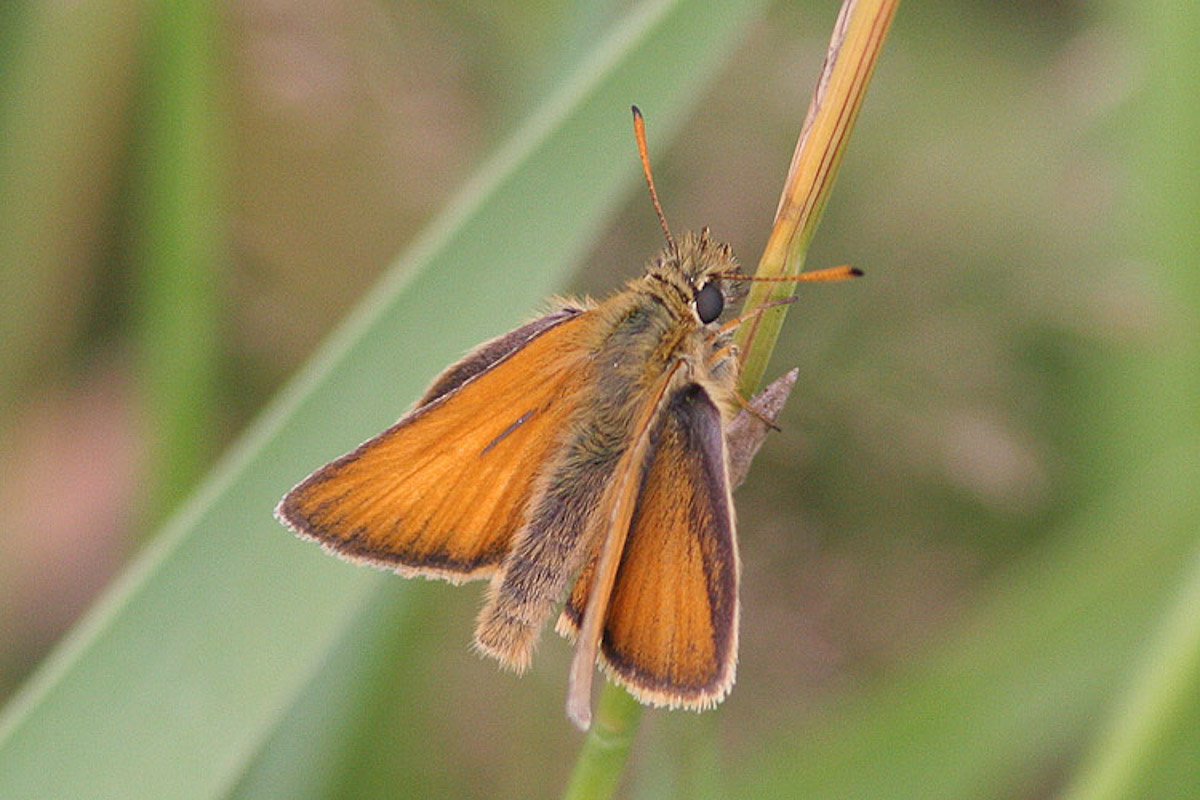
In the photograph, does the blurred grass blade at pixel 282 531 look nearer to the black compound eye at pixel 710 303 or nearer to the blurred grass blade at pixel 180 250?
the black compound eye at pixel 710 303

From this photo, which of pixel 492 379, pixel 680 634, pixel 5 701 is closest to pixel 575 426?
pixel 492 379

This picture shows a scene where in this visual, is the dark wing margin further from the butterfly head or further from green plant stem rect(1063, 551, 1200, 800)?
green plant stem rect(1063, 551, 1200, 800)

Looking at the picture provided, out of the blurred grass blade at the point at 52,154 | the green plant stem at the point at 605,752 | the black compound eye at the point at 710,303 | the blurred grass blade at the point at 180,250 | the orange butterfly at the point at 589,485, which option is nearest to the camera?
the green plant stem at the point at 605,752

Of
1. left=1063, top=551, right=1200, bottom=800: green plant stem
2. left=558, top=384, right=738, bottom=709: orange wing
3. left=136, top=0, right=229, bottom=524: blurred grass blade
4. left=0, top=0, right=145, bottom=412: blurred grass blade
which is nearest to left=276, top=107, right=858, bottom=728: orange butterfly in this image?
left=558, top=384, right=738, bottom=709: orange wing

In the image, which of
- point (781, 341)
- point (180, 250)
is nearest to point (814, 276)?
point (180, 250)

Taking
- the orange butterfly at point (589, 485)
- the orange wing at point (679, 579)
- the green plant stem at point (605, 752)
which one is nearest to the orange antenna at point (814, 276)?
the orange butterfly at point (589, 485)

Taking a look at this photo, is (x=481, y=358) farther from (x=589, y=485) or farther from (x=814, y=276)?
(x=814, y=276)

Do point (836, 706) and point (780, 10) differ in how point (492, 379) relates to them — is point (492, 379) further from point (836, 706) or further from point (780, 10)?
point (780, 10)
